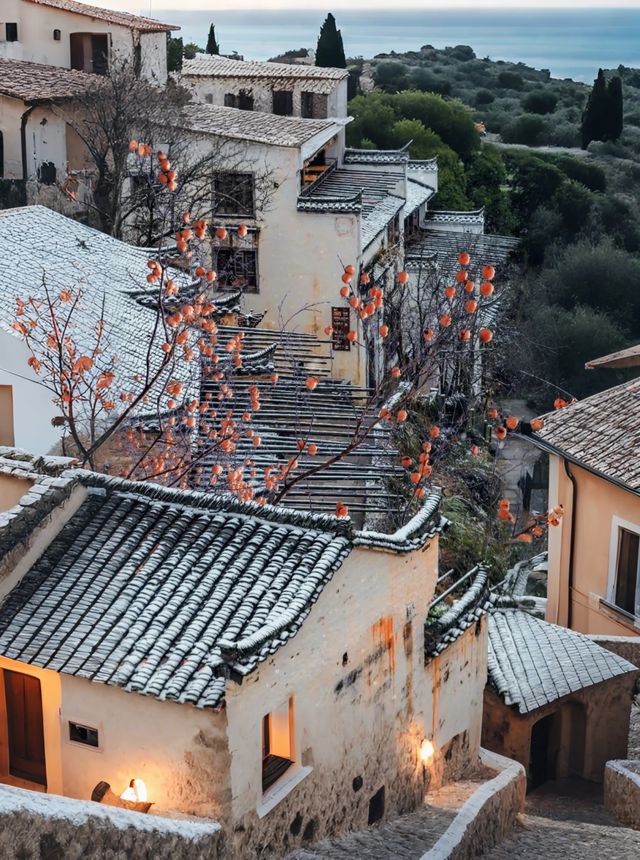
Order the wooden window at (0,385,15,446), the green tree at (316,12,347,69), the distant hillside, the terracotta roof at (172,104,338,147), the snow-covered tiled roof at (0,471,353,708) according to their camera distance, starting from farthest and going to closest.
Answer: the distant hillside < the green tree at (316,12,347,69) < the terracotta roof at (172,104,338,147) < the wooden window at (0,385,15,446) < the snow-covered tiled roof at (0,471,353,708)

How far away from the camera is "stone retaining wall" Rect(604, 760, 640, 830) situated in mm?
17078

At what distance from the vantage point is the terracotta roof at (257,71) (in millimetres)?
47906

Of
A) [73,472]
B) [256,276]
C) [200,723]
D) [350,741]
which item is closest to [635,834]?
[350,741]

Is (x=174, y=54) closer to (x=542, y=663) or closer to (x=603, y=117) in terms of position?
(x=603, y=117)

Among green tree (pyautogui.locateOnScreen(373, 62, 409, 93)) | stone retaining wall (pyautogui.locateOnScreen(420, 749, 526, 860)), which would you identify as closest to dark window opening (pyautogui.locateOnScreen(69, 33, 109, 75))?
stone retaining wall (pyautogui.locateOnScreen(420, 749, 526, 860))

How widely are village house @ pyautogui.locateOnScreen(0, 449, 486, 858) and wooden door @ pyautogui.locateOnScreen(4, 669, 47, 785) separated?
0.02 meters

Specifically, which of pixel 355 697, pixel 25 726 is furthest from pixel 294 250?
pixel 25 726

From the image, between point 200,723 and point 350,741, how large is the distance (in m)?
2.96

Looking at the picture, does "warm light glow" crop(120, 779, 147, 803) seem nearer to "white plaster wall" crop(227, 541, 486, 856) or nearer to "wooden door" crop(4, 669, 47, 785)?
"white plaster wall" crop(227, 541, 486, 856)

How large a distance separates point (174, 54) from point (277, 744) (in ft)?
169

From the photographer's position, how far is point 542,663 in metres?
20.2

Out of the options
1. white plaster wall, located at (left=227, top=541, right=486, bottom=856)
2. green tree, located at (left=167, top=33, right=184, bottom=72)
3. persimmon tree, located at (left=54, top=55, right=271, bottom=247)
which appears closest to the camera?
white plaster wall, located at (left=227, top=541, right=486, bottom=856)

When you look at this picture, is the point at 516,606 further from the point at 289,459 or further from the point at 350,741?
the point at 350,741

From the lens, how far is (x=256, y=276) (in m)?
38.8
